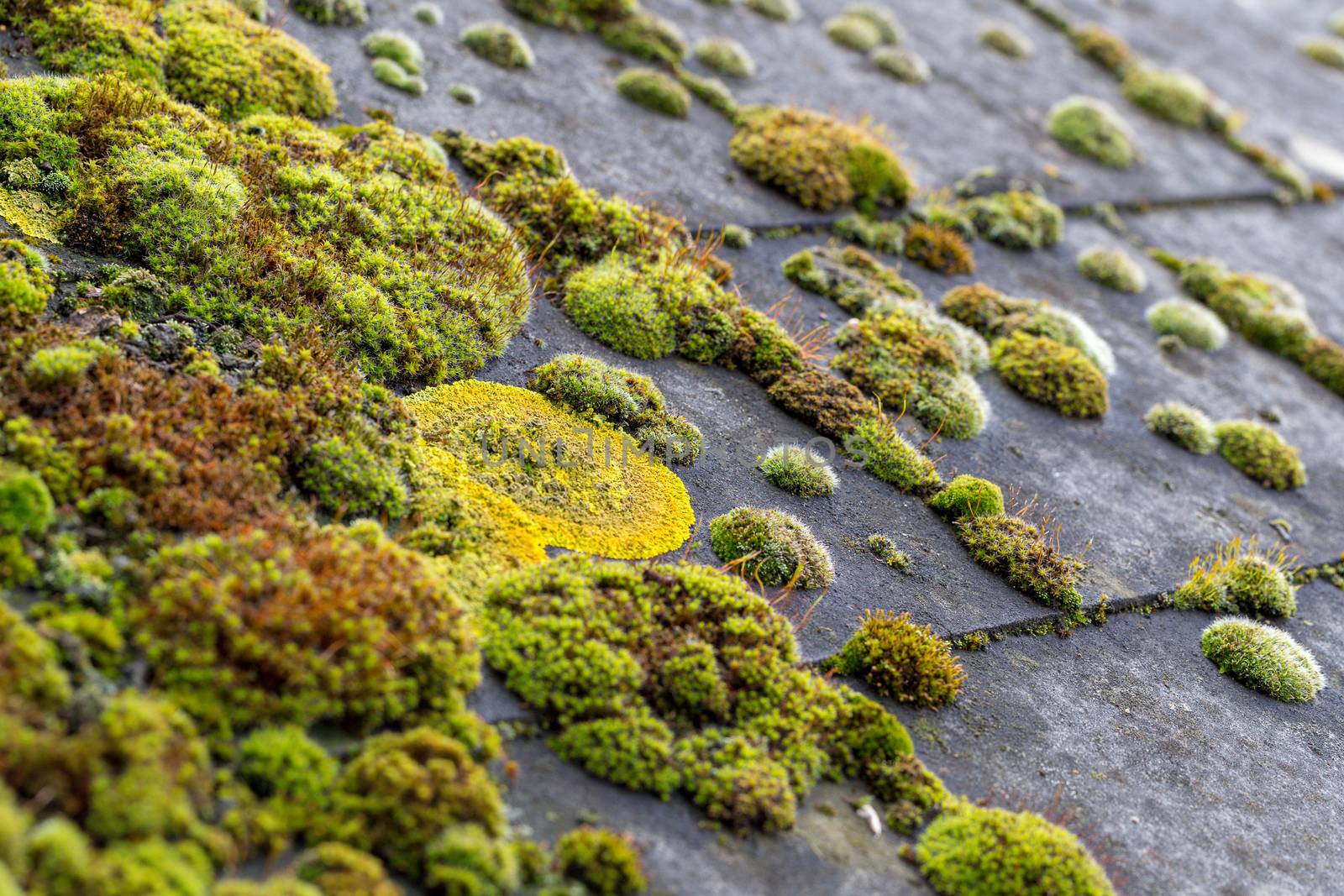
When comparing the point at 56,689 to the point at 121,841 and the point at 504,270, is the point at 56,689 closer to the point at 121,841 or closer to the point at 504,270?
the point at 121,841

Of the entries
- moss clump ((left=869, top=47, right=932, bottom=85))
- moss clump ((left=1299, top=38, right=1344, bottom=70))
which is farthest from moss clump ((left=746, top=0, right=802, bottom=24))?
moss clump ((left=1299, top=38, right=1344, bottom=70))

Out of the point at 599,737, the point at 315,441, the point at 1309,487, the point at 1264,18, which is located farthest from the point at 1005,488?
the point at 1264,18

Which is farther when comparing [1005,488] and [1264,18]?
[1264,18]

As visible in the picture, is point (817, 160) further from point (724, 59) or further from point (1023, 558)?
point (1023, 558)

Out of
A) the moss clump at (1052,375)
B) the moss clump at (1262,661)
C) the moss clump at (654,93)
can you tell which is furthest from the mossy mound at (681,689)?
the moss clump at (654,93)

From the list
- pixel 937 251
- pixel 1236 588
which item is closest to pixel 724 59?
pixel 937 251

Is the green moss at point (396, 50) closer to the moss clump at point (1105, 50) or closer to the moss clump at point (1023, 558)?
the moss clump at point (1023, 558)

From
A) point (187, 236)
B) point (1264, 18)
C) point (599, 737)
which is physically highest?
point (1264, 18)
